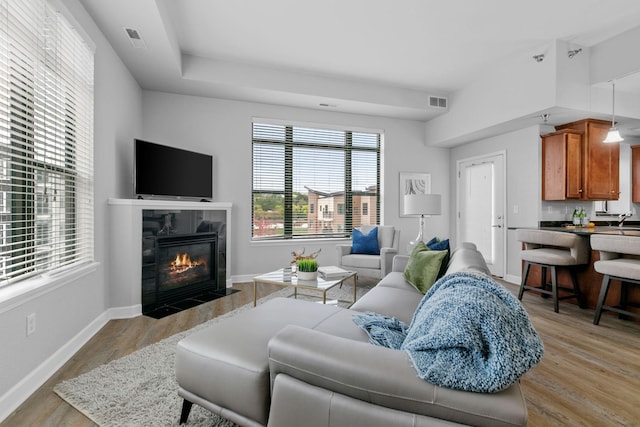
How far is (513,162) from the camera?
503 centimetres

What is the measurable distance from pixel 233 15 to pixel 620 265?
4273mm

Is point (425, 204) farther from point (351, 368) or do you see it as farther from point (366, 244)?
point (351, 368)

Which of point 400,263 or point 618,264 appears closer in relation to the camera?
point 618,264

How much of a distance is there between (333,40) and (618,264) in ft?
11.7

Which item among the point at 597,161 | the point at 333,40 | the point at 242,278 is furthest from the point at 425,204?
the point at 242,278

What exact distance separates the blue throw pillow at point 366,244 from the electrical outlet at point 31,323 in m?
3.51

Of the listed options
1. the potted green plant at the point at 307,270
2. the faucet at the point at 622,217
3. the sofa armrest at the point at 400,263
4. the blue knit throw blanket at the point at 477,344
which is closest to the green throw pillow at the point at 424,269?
the sofa armrest at the point at 400,263

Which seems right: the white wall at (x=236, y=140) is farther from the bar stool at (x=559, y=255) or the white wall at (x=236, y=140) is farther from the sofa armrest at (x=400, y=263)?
the bar stool at (x=559, y=255)

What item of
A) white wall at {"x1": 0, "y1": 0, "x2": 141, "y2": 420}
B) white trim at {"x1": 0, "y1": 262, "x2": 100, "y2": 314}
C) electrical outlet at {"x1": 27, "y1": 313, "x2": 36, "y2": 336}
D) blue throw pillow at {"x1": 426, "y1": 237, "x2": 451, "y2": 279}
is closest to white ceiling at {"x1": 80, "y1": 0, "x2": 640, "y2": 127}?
white wall at {"x1": 0, "y1": 0, "x2": 141, "y2": 420}

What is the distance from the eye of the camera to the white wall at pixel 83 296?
1.79 meters

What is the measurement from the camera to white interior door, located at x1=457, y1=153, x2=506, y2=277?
521cm

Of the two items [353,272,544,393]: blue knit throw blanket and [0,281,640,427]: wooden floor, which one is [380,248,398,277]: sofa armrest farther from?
[353,272,544,393]: blue knit throw blanket

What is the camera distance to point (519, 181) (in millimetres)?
4938

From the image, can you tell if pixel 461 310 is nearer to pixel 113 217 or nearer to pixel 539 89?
pixel 113 217
